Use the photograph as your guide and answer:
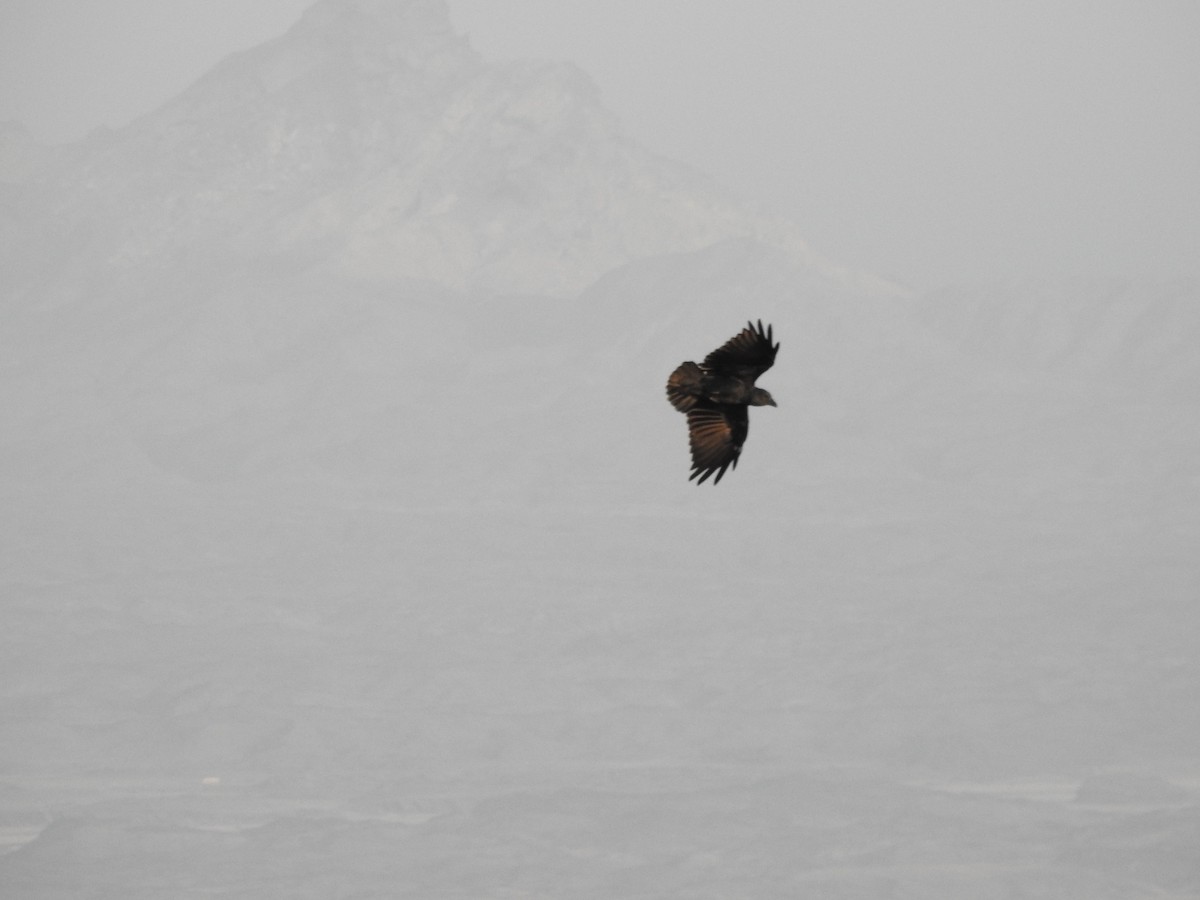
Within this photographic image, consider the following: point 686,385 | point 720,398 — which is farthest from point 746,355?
point 686,385

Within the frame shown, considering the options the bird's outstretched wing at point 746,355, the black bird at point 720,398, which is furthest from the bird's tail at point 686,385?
the bird's outstretched wing at point 746,355

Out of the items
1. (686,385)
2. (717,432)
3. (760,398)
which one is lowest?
(717,432)

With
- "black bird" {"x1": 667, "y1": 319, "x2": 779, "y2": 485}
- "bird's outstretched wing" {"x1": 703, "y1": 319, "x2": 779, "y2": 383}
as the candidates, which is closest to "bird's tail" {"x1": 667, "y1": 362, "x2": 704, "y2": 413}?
"black bird" {"x1": 667, "y1": 319, "x2": 779, "y2": 485}

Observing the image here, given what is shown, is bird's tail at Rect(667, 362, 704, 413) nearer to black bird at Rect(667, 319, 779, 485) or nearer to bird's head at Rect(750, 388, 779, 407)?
black bird at Rect(667, 319, 779, 485)

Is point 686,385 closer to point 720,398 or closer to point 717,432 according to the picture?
point 720,398
